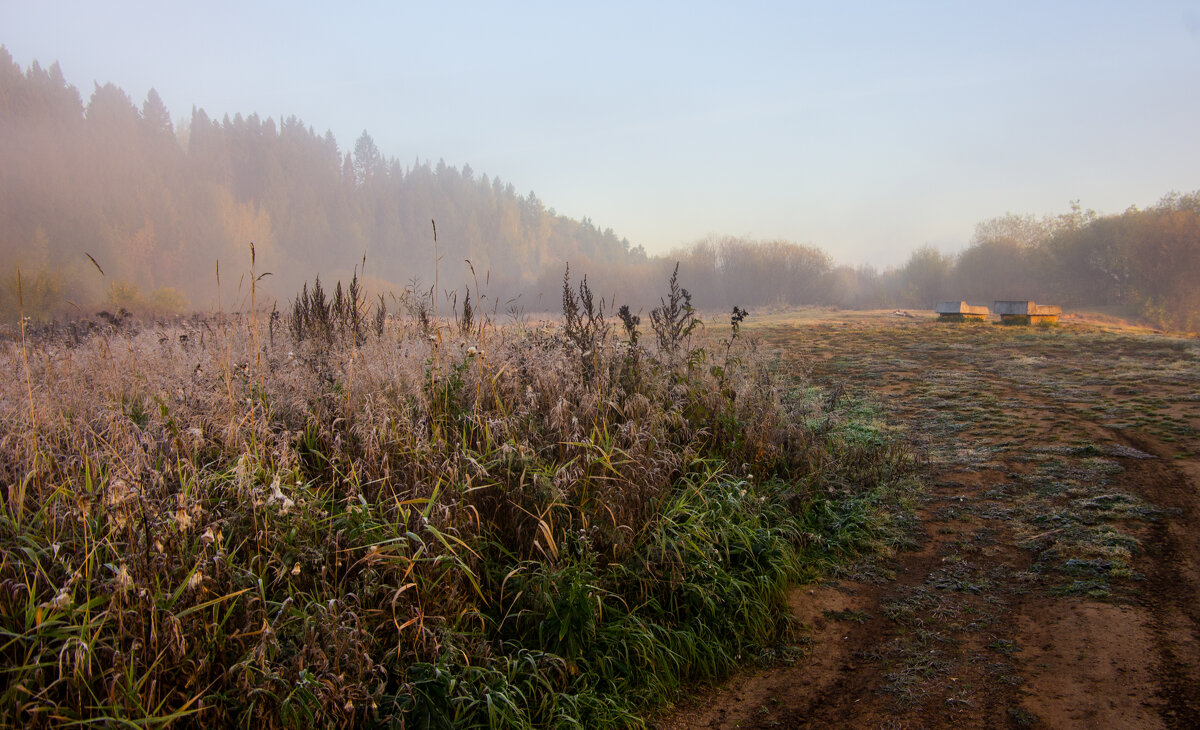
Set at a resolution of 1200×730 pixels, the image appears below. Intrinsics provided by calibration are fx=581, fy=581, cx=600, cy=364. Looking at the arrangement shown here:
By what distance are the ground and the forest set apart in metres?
18.1

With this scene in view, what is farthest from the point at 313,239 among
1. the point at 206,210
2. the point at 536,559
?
the point at 536,559

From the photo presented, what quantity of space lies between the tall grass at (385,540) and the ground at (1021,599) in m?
0.41

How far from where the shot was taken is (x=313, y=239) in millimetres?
77125

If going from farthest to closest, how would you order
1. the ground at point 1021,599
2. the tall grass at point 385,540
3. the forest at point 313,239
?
the forest at point 313,239 → the ground at point 1021,599 → the tall grass at point 385,540

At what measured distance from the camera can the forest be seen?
38.8 meters

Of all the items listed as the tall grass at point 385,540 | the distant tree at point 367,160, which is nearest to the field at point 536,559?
the tall grass at point 385,540

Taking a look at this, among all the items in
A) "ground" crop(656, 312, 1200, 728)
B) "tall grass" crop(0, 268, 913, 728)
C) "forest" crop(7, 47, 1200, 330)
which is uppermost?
"forest" crop(7, 47, 1200, 330)

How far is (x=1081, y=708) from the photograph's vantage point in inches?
116

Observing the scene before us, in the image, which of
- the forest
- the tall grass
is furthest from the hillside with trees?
the tall grass

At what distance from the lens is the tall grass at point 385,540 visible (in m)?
2.38

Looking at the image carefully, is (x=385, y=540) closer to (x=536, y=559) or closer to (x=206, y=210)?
(x=536, y=559)

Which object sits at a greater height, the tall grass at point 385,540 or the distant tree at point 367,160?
the distant tree at point 367,160

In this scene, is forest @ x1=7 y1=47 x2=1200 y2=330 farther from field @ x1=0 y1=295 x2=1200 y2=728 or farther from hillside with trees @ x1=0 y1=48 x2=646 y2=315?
field @ x1=0 y1=295 x2=1200 y2=728

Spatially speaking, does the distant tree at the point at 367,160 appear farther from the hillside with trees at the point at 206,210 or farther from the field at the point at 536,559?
the field at the point at 536,559
